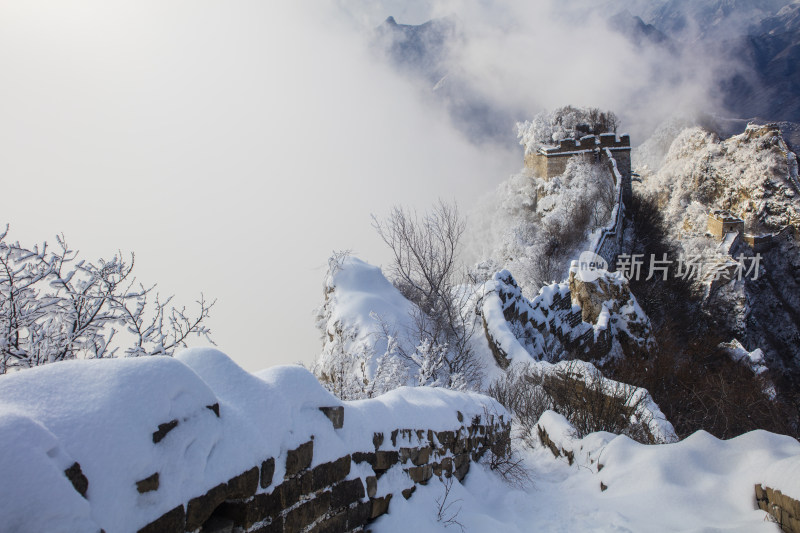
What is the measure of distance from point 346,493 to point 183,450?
114 centimetres

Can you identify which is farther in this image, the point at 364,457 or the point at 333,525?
the point at 364,457

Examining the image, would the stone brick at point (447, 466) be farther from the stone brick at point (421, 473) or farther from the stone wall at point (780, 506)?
the stone wall at point (780, 506)

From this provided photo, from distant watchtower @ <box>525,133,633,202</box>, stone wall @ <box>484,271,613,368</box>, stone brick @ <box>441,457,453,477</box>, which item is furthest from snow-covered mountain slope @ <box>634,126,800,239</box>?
stone brick @ <box>441,457,453,477</box>

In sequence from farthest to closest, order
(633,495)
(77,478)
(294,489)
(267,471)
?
(633,495) < (294,489) < (267,471) < (77,478)

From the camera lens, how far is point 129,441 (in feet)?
4.73

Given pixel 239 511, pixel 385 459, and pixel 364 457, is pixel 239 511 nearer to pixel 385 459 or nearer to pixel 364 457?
pixel 364 457

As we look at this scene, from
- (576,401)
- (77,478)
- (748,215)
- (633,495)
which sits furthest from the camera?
(748,215)

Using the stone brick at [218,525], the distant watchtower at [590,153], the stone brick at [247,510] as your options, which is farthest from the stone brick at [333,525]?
the distant watchtower at [590,153]

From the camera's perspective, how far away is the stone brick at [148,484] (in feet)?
4.70

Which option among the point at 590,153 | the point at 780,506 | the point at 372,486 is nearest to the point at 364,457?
the point at 372,486

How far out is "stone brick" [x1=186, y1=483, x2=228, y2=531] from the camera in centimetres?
158

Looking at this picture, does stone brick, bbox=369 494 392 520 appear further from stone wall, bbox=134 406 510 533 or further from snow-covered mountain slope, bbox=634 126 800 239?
snow-covered mountain slope, bbox=634 126 800 239

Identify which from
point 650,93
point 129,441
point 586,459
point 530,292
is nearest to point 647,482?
point 586,459

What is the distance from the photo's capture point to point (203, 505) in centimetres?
163
